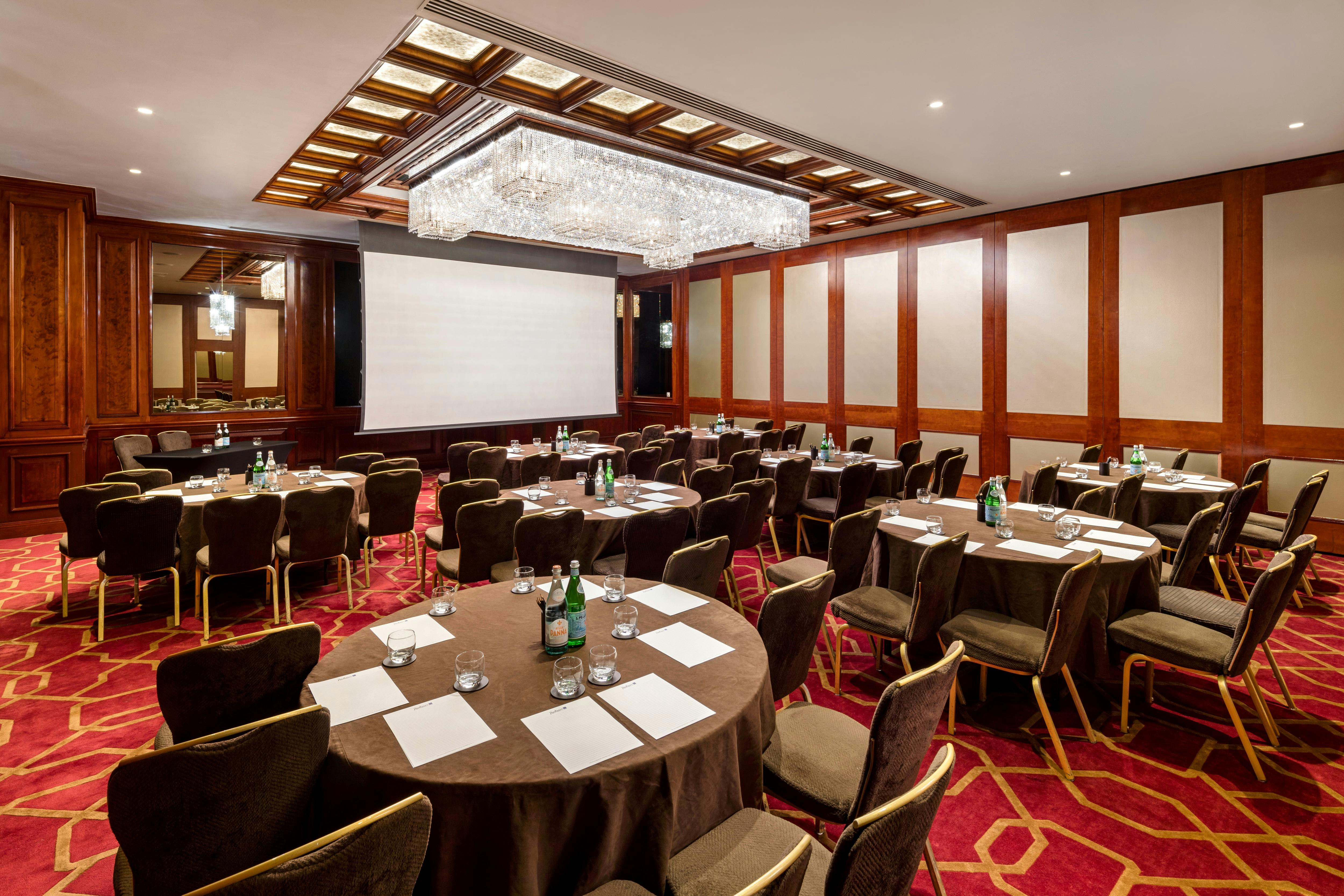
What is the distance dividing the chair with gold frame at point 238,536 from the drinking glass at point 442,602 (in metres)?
2.33

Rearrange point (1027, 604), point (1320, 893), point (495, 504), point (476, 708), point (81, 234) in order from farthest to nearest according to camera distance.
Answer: point (81, 234) < point (495, 504) < point (1027, 604) < point (1320, 893) < point (476, 708)

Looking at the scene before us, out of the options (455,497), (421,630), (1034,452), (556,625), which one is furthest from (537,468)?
(1034,452)

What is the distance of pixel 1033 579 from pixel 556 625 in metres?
2.44

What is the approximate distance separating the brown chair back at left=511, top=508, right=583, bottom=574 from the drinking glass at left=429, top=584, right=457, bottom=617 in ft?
3.14

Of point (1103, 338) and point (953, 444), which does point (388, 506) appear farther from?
point (1103, 338)

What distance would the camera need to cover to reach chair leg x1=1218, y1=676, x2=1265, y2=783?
281 cm

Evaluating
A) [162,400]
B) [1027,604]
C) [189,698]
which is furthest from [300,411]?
[1027,604]

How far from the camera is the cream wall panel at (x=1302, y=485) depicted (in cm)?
624

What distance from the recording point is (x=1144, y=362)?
7422 mm

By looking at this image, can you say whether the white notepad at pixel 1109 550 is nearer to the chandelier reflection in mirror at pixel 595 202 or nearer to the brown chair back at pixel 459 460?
the chandelier reflection in mirror at pixel 595 202

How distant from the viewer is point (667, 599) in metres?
2.67

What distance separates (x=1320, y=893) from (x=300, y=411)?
11.4 metres

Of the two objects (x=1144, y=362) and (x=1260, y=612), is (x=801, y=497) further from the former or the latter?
(x=1144, y=362)

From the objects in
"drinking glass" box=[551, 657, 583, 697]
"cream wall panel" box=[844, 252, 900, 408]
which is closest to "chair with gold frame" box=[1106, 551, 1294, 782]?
"drinking glass" box=[551, 657, 583, 697]
